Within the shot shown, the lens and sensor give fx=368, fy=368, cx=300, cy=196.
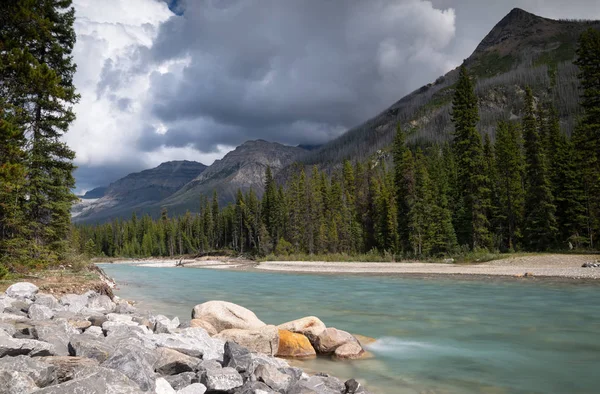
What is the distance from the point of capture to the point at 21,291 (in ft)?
36.4

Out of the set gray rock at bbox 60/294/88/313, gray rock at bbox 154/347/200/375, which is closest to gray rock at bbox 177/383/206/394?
gray rock at bbox 154/347/200/375

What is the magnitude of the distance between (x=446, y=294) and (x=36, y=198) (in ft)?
71.6

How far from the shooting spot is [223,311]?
11.3m

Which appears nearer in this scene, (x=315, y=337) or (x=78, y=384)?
(x=78, y=384)

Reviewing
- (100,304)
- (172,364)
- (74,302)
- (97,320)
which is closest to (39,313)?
(97,320)

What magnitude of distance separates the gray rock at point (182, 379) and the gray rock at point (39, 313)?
528cm

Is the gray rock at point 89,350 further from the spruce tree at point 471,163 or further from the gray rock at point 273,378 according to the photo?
the spruce tree at point 471,163

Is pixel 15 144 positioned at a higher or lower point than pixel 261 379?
higher

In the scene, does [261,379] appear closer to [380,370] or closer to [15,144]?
[380,370]

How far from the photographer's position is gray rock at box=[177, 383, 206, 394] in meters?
4.74

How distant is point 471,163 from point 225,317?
35.8 metres

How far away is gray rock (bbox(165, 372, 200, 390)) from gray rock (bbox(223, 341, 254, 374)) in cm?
79

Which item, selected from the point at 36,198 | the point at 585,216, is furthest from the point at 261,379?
the point at 585,216

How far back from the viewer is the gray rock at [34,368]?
3.78m
